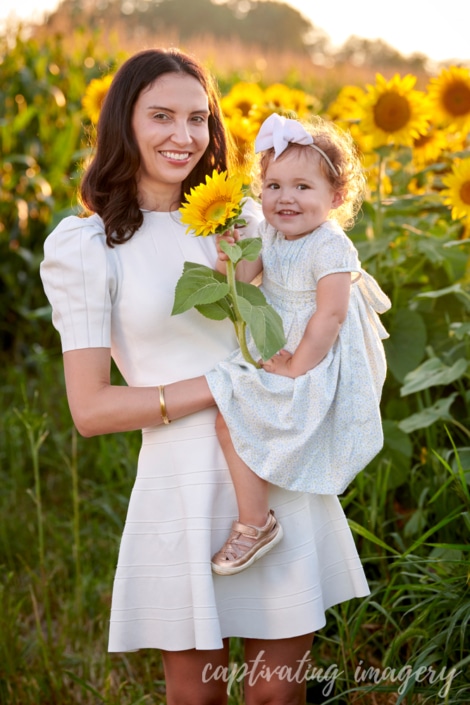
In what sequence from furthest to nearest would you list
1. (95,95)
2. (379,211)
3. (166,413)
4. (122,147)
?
(95,95) < (379,211) < (122,147) < (166,413)

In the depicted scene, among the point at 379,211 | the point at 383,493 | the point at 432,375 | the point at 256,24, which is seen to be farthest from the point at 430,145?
the point at 256,24

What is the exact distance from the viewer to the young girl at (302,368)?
1.73 m

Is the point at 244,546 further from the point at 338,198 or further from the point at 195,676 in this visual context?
the point at 338,198

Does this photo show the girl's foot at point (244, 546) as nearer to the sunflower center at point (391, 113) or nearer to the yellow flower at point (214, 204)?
the yellow flower at point (214, 204)

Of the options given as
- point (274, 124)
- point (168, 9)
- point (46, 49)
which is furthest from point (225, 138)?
point (168, 9)

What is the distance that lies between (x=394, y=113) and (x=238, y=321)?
4.81 feet

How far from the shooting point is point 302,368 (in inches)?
69.2

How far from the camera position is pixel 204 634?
173 centimetres

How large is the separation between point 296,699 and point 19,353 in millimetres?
3809

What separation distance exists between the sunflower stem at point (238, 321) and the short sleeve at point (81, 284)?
246 mm

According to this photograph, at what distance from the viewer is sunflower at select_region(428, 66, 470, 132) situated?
10.7ft

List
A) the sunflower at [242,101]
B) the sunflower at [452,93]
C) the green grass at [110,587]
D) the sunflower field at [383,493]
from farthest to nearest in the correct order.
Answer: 1. the sunflower at [242,101]
2. the sunflower at [452,93]
3. the sunflower field at [383,493]
4. the green grass at [110,587]

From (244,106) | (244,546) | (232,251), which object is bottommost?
(244,546)

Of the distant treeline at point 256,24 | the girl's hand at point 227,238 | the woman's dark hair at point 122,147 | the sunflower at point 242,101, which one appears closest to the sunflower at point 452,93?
the sunflower at point 242,101
